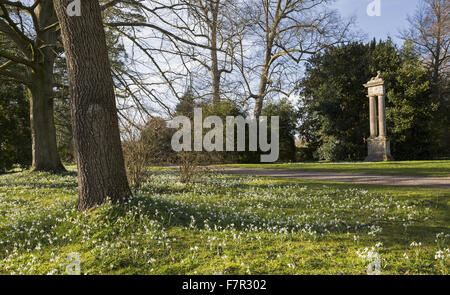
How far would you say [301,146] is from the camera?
2986cm

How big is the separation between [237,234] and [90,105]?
3.34 m

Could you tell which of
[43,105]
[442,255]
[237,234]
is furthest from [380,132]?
[43,105]

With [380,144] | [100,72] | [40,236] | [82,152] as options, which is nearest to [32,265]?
[40,236]

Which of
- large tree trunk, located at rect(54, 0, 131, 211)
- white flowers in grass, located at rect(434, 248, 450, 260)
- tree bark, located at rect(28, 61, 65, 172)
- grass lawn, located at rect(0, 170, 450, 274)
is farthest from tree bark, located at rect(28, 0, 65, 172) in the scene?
white flowers in grass, located at rect(434, 248, 450, 260)

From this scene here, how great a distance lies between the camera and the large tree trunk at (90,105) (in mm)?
5328

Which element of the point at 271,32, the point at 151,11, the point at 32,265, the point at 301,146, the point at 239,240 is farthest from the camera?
the point at 301,146

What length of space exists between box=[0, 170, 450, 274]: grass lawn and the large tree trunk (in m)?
0.50

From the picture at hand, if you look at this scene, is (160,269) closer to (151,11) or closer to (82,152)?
(82,152)

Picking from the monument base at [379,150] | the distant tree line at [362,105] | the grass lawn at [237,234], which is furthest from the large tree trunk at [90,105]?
the distant tree line at [362,105]

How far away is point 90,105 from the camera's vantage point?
5.33 metres

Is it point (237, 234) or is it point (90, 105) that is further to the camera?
point (90, 105)

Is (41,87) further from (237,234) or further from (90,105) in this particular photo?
(237,234)

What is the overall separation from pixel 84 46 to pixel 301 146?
1044 inches

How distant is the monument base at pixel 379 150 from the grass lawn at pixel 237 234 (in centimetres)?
1552
